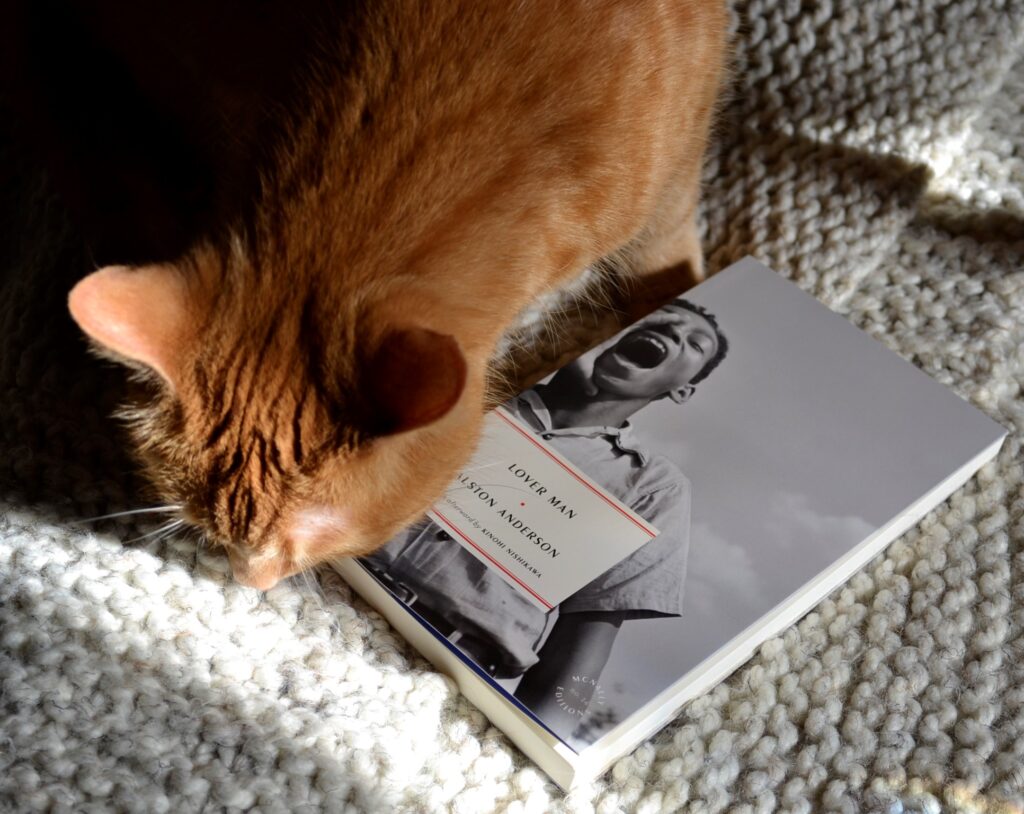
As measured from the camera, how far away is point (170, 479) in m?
0.76

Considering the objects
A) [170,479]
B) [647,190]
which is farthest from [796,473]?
[170,479]

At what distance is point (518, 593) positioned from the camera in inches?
34.4

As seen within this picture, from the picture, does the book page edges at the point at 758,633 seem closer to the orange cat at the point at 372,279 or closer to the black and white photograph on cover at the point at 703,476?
the black and white photograph on cover at the point at 703,476

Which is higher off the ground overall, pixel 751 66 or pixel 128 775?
pixel 751 66

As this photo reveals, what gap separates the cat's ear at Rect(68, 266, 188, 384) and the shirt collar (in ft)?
1.19

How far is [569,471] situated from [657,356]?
16 cm

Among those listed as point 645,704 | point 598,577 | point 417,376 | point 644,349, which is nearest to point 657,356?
point 644,349

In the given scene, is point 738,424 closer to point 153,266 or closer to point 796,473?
point 796,473

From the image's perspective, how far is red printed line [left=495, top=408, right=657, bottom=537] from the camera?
0.91 m

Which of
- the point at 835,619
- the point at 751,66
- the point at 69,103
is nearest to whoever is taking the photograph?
the point at 835,619

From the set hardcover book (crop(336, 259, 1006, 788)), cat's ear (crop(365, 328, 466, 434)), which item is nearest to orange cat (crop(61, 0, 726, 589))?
cat's ear (crop(365, 328, 466, 434))

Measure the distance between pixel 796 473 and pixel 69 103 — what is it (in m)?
0.78

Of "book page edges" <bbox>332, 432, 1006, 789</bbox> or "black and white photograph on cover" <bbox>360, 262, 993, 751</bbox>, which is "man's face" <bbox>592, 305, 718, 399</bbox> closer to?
"black and white photograph on cover" <bbox>360, 262, 993, 751</bbox>

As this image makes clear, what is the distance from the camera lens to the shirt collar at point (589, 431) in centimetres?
97
